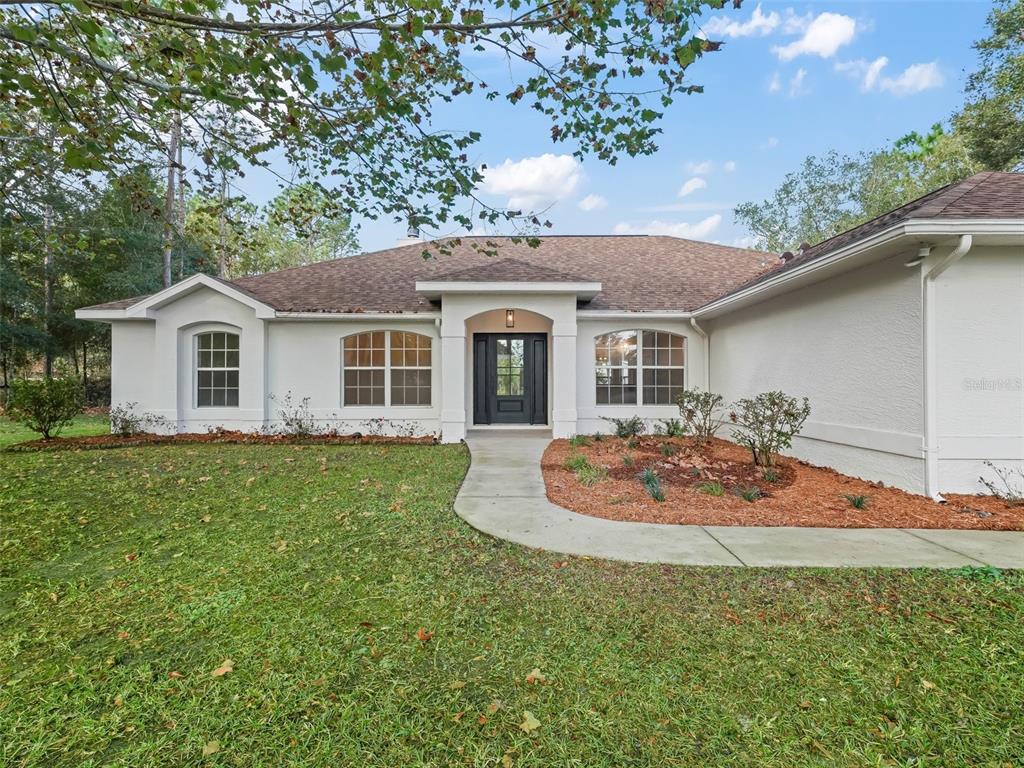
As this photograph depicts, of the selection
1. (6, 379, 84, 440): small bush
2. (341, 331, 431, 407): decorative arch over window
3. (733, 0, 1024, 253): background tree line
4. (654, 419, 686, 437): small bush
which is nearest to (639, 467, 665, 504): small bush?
(654, 419, 686, 437): small bush

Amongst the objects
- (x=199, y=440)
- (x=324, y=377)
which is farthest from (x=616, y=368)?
(x=199, y=440)

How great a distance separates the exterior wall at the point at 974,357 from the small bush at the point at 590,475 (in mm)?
3758

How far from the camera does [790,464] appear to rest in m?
6.95

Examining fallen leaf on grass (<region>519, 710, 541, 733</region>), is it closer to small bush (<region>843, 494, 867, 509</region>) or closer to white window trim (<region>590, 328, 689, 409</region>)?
small bush (<region>843, 494, 867, 509</region>)

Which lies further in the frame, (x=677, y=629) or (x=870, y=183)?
(x=870, y=183)

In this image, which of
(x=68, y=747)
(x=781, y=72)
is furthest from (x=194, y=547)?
(x=781, y=72)

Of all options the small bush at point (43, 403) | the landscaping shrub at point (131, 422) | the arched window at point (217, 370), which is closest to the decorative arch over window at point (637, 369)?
the arched window at point (217, 370)

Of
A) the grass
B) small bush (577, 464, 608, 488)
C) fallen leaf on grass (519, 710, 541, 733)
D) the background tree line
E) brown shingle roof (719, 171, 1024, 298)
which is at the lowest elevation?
fallen leaf on grass (519, 710, 541, 733)

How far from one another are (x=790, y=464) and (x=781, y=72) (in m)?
11.0

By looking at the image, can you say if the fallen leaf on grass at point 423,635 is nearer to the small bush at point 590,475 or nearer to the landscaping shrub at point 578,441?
the small bush at point 590,475

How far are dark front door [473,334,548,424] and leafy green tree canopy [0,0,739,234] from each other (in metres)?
5.65

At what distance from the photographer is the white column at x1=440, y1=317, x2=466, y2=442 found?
9.30 meters

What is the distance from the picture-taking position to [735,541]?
3.83 meters

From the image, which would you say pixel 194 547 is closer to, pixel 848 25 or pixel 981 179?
pixel 981 179
